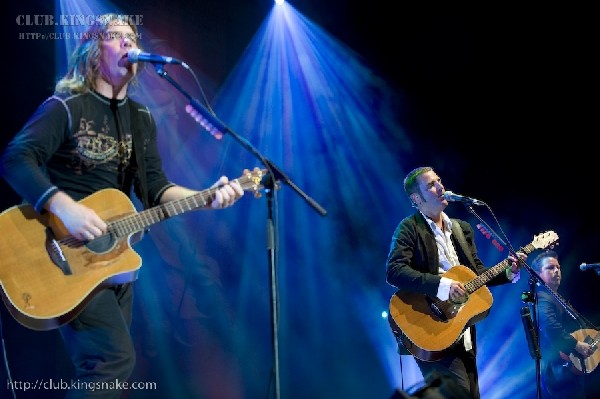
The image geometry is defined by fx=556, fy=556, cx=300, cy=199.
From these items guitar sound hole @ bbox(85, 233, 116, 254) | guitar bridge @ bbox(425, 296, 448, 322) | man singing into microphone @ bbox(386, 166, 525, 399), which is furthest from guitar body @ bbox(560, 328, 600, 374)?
guitar sound hole @ bbox(85, 233, 116, 254)

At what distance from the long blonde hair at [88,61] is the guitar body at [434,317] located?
9.38ft

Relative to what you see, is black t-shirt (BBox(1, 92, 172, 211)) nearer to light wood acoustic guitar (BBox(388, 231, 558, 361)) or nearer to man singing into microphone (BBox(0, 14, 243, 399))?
man singing into microphone (BBox(0, 14, 243, 399))

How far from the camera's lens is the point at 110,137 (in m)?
3.24

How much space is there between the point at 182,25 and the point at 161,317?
3.15m

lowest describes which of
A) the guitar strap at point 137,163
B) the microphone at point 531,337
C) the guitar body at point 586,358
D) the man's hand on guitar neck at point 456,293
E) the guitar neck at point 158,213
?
the guitar body at point 586,358

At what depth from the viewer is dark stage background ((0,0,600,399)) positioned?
596 centimetres

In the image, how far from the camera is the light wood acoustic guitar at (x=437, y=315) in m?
4.33

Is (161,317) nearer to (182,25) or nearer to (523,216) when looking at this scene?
(182,25)

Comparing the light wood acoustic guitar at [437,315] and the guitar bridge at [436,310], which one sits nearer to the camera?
the light wood acoustic guitar at [437,315]

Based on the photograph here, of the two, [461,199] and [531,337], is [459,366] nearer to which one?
[531,337]

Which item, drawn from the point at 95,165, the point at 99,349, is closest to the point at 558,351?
the point at 99,349

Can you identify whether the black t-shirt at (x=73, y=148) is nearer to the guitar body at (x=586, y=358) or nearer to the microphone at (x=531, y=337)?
the microphone at (x=531, y=337)

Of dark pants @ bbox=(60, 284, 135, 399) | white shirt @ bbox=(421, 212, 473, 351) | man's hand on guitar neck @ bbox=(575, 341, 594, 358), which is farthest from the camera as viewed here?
man's hand on guitar neck @ bbox=(575, 341, 594, 358)

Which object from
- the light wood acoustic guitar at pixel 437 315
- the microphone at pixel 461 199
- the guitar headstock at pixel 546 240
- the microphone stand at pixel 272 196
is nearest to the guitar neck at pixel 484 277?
the light wood acoustic guitar at pixel 437 315
